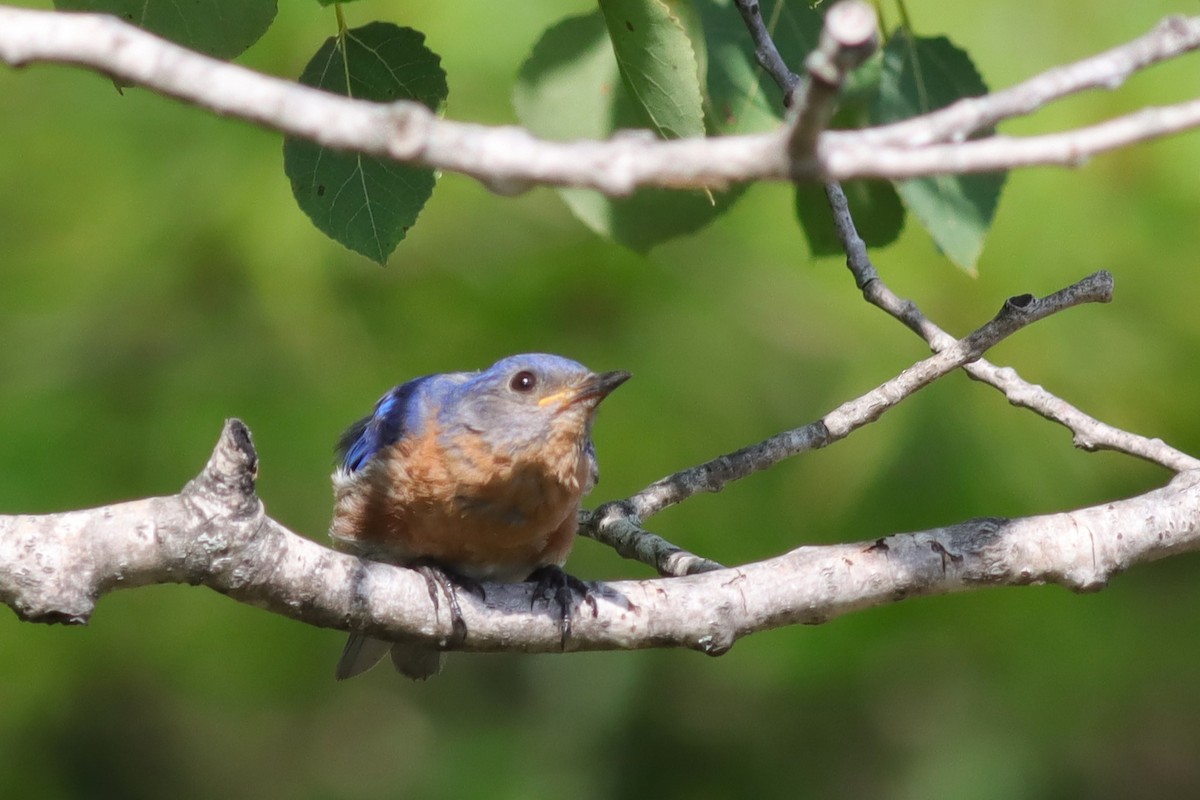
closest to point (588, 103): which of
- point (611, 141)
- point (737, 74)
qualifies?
point (737, 74)

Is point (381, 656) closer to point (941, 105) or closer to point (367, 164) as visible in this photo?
point (367, 164)

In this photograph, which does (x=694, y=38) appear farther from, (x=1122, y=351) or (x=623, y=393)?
(x=1122, y=351)

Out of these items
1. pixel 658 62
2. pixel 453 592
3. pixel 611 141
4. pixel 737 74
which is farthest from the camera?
pixel 737 74

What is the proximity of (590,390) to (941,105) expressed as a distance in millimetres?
1291

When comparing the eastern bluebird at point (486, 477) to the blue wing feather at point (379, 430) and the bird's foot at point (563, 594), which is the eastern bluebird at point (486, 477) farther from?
the bird's foot at point (563, 594)

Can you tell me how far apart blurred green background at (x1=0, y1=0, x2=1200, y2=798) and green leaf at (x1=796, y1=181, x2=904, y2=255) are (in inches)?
64.8

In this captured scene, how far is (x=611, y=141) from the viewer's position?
1753mm

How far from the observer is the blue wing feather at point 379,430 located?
420 centimetres

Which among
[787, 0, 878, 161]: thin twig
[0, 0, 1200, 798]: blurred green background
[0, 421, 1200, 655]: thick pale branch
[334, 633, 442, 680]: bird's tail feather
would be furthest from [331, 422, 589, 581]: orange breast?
[787, 0, 878, 161]: thin twig

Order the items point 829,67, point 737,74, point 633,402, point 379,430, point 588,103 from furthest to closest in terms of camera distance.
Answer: point 633,402
point 379,430
point 737,74
point 588,103
point 829,67

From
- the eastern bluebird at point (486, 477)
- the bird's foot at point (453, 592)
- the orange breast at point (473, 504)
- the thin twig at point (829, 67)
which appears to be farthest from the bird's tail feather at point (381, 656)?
the thin twig at point (829, 67)

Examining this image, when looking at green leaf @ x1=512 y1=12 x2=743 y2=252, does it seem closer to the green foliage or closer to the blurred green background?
the green foliage

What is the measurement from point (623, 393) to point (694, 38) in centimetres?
217

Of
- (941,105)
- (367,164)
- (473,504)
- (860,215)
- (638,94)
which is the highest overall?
(941,105)
